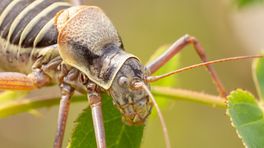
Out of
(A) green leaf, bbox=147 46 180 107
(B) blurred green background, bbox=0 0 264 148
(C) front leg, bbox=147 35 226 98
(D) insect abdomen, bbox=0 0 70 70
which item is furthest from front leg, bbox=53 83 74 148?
(B) blurred green background, bbox=0 0 264 148

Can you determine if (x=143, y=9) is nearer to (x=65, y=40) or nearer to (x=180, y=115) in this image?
(x=180, y=115)

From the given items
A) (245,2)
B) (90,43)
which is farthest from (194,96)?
(245,2)

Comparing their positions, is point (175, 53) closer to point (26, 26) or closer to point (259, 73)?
point (259, 73)

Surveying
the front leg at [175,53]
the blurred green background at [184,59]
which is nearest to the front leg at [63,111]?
the front leg at [175,53]

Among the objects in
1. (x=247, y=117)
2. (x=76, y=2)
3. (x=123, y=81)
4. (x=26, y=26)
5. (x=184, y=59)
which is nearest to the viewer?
(x=247, y=117)

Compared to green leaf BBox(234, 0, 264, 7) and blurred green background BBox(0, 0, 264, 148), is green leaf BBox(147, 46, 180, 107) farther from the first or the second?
blurred green background BBox(0, 0, 264, 148)

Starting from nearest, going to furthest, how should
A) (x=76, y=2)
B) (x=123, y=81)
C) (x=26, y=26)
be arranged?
(x=123, y=81), (x=26, y=26), (x=76, y=2)

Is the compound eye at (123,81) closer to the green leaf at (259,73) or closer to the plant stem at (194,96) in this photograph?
the plant stem at (194,96)
